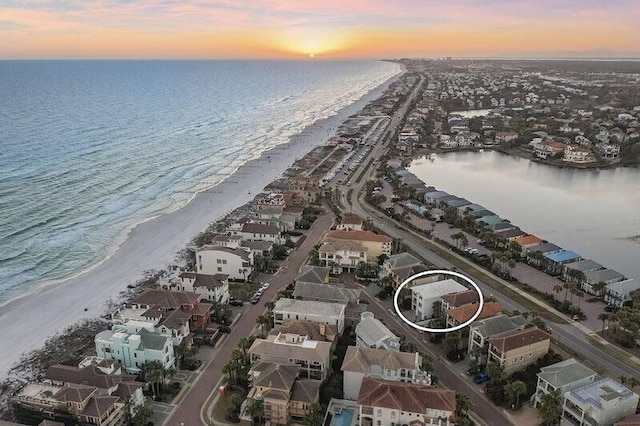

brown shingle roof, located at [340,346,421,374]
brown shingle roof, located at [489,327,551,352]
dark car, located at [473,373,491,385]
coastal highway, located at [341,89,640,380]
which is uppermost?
brown shingle roof, located at [489,327,551,352]

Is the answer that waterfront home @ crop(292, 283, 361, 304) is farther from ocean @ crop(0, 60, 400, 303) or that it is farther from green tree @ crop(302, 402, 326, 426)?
ocean @ crop(0, 60, 400, 303)

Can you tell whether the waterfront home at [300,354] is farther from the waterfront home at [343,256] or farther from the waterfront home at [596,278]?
the waterfront home at [596,278]

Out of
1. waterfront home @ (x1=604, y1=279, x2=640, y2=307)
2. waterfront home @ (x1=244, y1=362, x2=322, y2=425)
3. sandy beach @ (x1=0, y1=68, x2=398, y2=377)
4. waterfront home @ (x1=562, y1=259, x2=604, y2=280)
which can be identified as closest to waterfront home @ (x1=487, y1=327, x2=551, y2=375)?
waterfront home @ (x1=244, y1=362, x2=322, y2=425)

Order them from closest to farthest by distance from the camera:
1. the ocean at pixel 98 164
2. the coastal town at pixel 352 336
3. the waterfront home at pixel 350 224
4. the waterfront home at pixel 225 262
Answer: the coastal town at pixel 352 336, the waterfront home at pixel 225 262, the ocean at pixel 98 164, the waterfront home at pixel 350 224

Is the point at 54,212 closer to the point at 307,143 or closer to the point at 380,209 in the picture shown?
the point at 380,209

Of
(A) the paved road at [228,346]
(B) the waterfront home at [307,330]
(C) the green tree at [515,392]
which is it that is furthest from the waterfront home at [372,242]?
(C) the green tree at [515,392]

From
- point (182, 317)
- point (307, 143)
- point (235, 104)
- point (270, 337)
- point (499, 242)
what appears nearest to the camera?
point (270, 337)

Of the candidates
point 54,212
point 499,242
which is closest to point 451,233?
point 499,242
